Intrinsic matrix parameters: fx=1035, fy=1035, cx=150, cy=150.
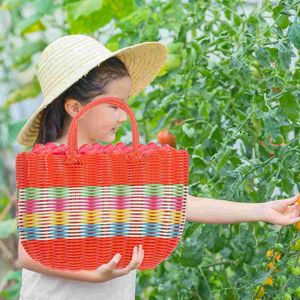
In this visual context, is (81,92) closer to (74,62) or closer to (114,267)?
(74,62)

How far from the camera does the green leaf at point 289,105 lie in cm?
210

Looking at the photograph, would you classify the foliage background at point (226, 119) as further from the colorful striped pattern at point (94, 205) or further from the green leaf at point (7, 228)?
the green leaf at point (7, 228)

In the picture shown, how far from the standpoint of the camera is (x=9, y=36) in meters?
4.75

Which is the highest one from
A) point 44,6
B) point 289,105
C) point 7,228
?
point 289,105

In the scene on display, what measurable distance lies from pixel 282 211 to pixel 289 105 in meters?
0.27

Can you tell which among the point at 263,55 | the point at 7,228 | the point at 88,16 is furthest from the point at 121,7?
the point at 263,55

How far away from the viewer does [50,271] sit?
188 centimetres

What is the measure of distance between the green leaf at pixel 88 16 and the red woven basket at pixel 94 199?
1.39 m

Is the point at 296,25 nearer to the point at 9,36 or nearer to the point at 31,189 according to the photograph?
the point at 31,189

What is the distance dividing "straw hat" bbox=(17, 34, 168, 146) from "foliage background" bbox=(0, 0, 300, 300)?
15 centimetres

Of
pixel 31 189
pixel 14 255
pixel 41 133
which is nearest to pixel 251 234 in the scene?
pixel 41 133

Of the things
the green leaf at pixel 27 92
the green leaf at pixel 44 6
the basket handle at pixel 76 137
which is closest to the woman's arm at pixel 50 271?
the basket handle at pixel 76 137

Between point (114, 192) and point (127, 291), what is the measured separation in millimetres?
344

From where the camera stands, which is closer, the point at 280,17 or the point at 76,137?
the point at 76,137
